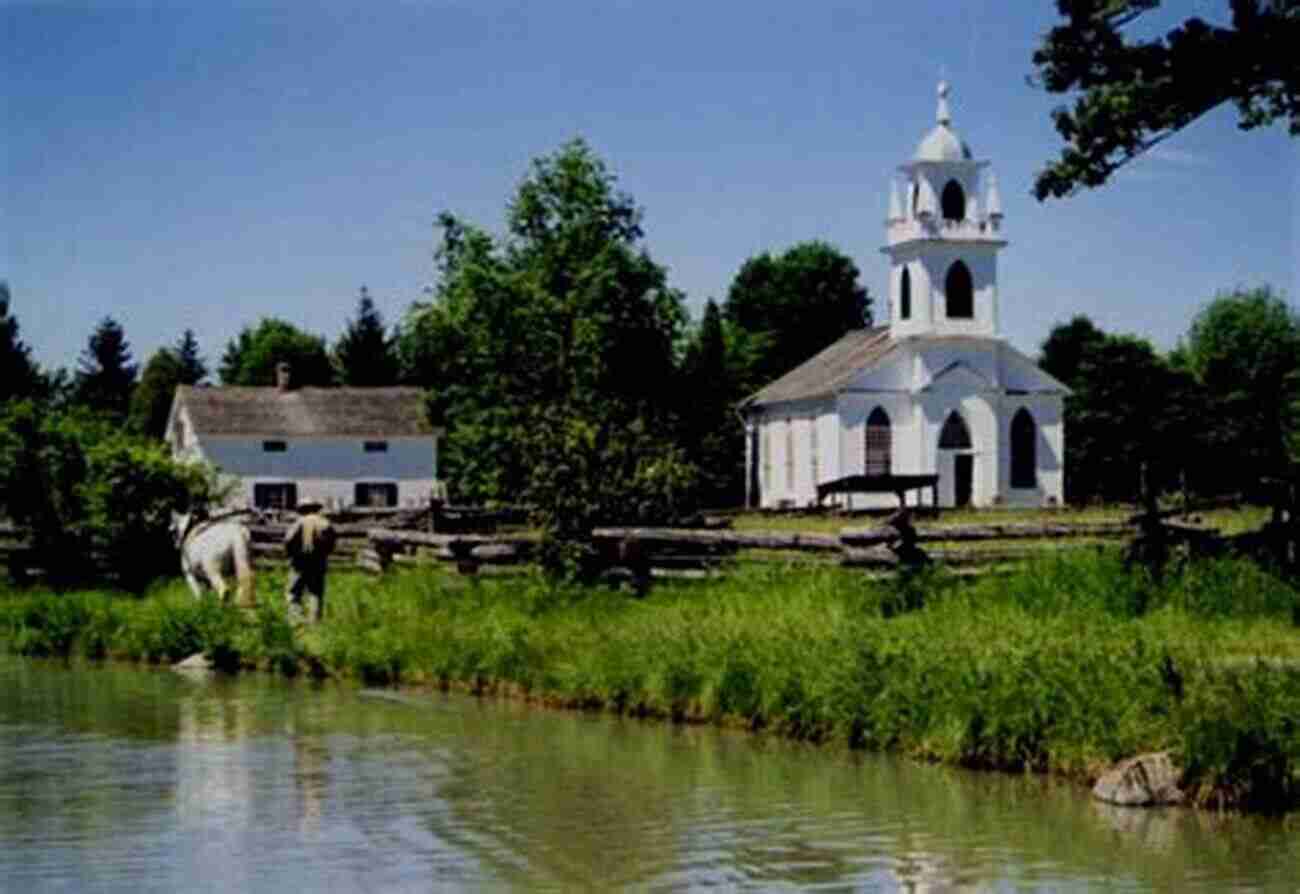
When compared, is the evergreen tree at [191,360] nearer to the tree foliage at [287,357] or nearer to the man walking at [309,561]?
the tree foliage at [287,357]

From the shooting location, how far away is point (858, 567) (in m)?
26.3

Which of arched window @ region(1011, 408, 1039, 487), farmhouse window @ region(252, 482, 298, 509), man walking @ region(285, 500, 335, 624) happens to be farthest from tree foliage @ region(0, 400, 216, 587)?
farmhouse window @ region(252, 482, 298, 509)

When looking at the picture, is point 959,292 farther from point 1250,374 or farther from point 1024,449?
point 1250,374

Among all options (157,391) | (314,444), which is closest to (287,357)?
(157,391)

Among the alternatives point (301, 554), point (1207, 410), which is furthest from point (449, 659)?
point (1207, 410)

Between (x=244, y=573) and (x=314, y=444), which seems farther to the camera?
(x=314, y=444)

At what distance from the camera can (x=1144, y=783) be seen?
49.5 feet

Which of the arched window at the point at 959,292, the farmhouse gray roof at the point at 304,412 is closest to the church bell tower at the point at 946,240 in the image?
the arched window at the point at 959,292

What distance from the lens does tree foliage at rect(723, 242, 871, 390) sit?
109 meters

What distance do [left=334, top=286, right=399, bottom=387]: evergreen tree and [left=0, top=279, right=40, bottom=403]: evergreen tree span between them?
20.3 m

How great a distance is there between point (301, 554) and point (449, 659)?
4219 mm

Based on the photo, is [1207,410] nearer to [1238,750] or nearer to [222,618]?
[222,618]

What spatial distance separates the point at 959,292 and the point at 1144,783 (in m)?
66.2

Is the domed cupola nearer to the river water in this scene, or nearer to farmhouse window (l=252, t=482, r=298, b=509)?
farmhouse window (l=252, t=482, r=298, b=509)
